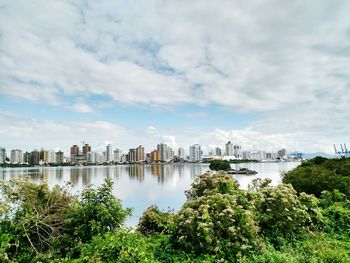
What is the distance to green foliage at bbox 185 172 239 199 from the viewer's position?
23.6 ft

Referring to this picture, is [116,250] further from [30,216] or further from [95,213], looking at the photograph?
[30,216]

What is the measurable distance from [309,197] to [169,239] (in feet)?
13.7

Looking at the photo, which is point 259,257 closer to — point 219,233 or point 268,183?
point 219,233

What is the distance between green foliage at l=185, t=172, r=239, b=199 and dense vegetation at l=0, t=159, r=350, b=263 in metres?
0.32

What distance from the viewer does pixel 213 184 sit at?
7.89 meters

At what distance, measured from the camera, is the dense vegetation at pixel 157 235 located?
16.6 ft

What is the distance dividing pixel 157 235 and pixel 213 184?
2.10 metres

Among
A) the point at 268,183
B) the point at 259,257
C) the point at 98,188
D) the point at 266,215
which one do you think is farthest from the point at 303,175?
the point at 98,188

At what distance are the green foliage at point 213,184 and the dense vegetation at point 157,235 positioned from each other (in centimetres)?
32

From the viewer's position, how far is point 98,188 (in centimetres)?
597

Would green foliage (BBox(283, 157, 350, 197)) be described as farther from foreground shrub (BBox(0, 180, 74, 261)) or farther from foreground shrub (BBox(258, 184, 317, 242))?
foreground shrub (BBox(0, 180, 74, 261))

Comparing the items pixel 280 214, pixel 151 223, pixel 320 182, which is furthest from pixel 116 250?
pixel 320 182

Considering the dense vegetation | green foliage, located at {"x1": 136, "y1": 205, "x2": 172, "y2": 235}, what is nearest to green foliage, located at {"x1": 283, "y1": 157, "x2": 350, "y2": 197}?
the dense vegetation

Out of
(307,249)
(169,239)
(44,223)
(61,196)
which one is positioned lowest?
(307,249)
